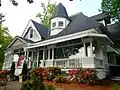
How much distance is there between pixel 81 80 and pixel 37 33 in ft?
42.0

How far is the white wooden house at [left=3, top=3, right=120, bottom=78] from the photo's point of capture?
50.6ft

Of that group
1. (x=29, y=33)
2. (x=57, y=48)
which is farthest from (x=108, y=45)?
(x=29, y=33)

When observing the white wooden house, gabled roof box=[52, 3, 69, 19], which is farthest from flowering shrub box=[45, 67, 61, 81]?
gabled roof box=[52, 3, 69, 19]

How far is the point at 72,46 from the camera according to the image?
57.5ft

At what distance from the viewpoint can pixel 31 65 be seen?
21391 millimetres

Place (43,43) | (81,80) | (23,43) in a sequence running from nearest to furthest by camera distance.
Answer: (81,80) < (43,43) < (23,43)

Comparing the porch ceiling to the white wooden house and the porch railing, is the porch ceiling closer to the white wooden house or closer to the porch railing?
the white wooden house

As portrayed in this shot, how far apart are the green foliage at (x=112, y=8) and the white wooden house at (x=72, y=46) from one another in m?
1.97

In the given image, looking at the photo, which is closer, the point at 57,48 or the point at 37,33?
the point at 57,48

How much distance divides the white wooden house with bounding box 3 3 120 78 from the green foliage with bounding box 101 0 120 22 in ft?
6.46

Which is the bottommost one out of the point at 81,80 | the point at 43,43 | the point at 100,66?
the point at 81,80

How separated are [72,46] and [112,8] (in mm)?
7137

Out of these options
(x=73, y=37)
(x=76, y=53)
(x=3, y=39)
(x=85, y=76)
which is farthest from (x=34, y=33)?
(x=3, y=39)

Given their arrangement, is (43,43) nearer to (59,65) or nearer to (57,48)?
(57,48)
